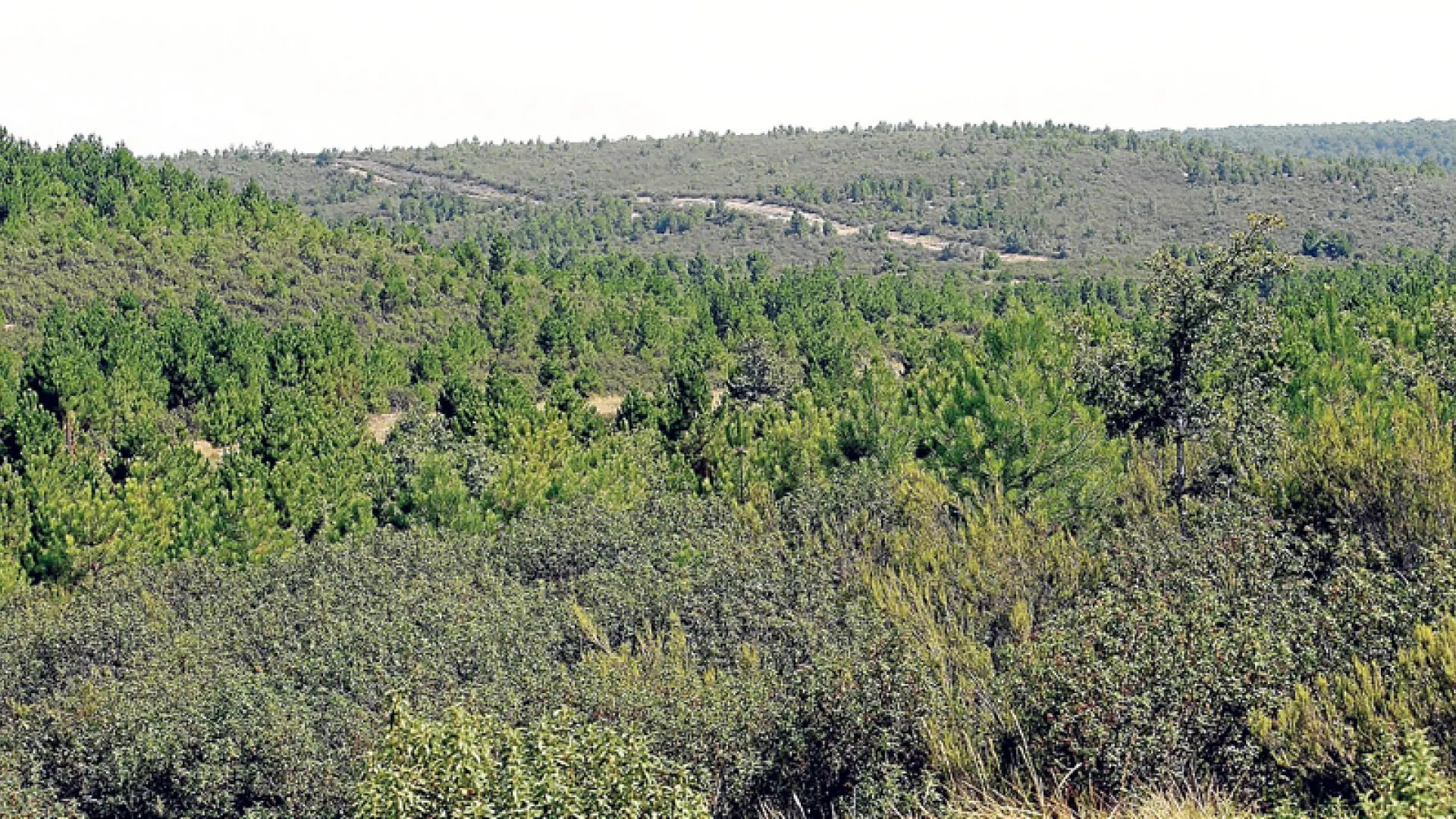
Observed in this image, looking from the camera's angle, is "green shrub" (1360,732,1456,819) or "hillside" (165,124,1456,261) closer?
"green shrub" (1360,732,1456,819)

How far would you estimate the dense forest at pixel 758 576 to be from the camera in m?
13.7

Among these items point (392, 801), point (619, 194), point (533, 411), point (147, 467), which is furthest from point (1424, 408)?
point (619, 194)

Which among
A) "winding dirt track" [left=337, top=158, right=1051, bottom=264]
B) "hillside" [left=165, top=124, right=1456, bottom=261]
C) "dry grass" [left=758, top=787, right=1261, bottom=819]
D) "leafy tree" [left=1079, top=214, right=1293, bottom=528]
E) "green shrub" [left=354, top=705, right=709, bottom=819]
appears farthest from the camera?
"winding dirt track" [left=337, top=158, right=1051, bottom=264]

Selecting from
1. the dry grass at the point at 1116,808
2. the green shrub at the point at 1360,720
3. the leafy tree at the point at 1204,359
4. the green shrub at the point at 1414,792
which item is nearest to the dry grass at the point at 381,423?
the leafy tree at the point at 1204,359

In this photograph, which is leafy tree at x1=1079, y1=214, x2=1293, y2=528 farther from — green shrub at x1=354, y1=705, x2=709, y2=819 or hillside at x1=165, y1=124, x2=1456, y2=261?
hillside at x1=165, y1=124, x2=1456, y2=261

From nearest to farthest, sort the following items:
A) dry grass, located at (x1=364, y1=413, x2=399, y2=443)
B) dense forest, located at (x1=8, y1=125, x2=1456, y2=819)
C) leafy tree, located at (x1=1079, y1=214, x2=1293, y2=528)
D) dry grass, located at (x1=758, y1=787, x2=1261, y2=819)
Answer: dry grass, located at (x1=758, y1=787, x2=1261, y2=819)
dense forest, located at (x1=8, y1=125, x2=1456, y2=819)
leafy tree, located at (x1=1079, y1=214, x2=1293, y2=528)
dry grass, located at (x1=364, y1=413, x2=399, y2=443)

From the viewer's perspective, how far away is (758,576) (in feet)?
82.0

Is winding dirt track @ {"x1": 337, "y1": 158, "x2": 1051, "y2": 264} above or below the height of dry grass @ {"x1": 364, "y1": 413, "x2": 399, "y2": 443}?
above

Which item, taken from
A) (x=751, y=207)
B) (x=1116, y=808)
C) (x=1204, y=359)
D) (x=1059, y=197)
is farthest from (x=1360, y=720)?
(x=751, y=207)

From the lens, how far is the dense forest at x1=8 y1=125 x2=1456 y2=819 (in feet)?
45.1

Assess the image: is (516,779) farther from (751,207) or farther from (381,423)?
(751,207)

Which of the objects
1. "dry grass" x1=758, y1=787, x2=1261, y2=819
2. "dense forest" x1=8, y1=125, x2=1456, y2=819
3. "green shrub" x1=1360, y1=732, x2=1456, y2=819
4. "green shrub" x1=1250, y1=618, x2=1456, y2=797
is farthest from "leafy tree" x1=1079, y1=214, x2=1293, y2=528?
"green shrub" x1=1360, y1=732, x2=1456, y2=819

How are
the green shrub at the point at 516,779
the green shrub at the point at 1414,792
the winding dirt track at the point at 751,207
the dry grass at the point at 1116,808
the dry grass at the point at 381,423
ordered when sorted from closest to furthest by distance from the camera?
the green shrub at the point at 1414,792 → the green shrub at the point at 516,779 → the dry grass at the point at 1116,808 → the dry grass at the point at 381,423 → the winding dirt track at the point at 751,207

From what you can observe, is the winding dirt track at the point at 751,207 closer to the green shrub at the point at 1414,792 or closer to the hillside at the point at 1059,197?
the hillside at the point at 1059,197
